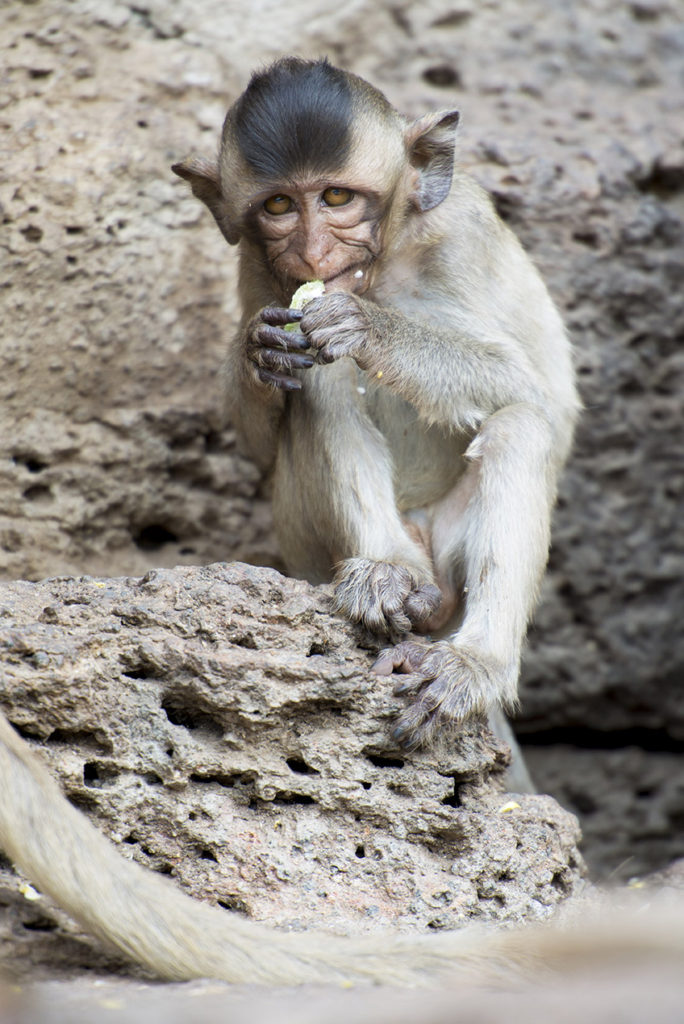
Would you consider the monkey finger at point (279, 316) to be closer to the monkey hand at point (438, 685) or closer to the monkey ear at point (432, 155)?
the monkey ear at point (432, 155)

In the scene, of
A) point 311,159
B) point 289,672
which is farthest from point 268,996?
point 311,159

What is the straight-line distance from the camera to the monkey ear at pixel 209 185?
218 inches

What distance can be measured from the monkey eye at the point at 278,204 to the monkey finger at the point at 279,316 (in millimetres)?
447

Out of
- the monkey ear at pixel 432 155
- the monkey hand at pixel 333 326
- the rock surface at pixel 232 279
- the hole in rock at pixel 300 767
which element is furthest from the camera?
the rock surface at pixel 232 279

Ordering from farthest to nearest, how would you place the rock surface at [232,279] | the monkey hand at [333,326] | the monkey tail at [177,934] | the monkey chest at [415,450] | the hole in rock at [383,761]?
the rock surface at [232,279] → the monkey chest at [415,450] → the monkey hand at [333,326] → the hole in rock at [383,761] → the monkey tail at [177,934]

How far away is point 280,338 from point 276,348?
0.10 m

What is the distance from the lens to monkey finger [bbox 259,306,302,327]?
4859mm

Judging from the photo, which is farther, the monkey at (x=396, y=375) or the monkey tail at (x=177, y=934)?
the monkey at (x=396, y=375)

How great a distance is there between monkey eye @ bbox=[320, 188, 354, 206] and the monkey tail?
280 centimetres

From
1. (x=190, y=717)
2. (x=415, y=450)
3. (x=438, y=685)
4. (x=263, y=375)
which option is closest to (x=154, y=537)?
(x=415, y=450)

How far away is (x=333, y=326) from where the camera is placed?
4809 mm

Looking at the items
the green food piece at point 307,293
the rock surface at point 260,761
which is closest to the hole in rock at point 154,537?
the green food piece at point 307,293

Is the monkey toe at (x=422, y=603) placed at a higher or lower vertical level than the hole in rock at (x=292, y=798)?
higher

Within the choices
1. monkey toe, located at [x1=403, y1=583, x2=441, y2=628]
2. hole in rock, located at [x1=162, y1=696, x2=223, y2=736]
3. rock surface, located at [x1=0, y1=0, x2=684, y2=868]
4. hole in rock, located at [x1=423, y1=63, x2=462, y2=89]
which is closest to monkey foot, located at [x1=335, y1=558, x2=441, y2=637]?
monkey toe, located at [x1=403, y1=583, x2=441, y2=628]
